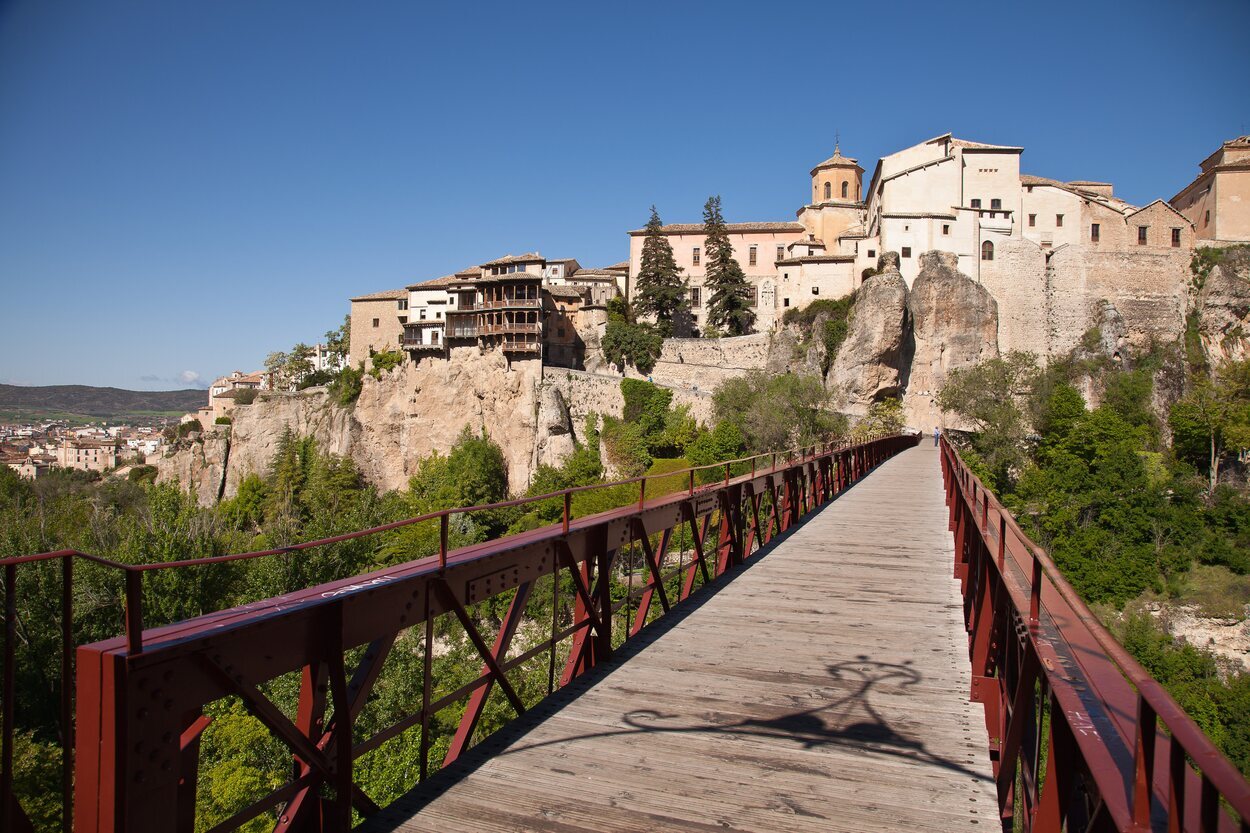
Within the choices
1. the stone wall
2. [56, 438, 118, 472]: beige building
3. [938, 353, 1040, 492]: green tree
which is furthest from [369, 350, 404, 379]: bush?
[56, 438, 118, 472]: beige building

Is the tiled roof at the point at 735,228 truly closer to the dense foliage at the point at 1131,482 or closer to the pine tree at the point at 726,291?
the pine tree at the point at 726,291

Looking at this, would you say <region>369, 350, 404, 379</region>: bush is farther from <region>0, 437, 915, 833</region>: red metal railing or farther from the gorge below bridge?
<region>0, 437, 915, 833</region>: red metal railing

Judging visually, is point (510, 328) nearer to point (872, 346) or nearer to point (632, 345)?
point (632, 345)

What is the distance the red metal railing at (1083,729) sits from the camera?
6.53 ft

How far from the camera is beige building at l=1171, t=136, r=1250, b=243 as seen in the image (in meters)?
55.9

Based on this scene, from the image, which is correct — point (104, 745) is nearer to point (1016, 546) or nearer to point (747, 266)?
point (1016, 546)

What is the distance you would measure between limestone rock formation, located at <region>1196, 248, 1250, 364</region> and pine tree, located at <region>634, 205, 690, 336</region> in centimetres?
3739

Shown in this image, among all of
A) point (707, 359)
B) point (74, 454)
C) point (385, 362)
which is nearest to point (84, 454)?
point (74, 454)

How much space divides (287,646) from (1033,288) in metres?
63.9

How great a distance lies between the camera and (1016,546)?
5.27 m

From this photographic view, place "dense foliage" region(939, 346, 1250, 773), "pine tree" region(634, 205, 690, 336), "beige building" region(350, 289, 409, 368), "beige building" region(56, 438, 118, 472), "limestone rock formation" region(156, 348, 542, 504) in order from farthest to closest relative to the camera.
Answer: "beige building" region(56, 438, 118, 472)
"beige building" region(350, 289, 409, 368)
"pine tree" region(634, 205, 690, 336)
"limestone rock formation" region(156, 348, 542, 504)
"dense foliage" region(939, 346, 1250, 773)

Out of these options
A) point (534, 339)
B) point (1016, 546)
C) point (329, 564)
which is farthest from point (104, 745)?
point (534, 339)

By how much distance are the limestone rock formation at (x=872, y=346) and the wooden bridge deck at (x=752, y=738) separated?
45.6m

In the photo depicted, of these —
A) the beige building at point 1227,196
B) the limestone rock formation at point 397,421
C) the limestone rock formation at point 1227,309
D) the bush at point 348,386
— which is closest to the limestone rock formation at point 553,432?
the limestone rock formation at point 397,421
